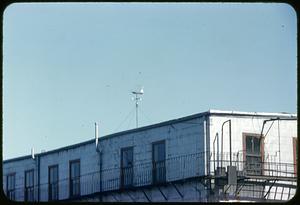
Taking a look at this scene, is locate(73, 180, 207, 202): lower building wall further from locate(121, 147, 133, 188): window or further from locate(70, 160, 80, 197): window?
locate(70, 160, 80, 197): window

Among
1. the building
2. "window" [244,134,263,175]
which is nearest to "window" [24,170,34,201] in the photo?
the building

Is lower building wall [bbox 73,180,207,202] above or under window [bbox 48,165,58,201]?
under

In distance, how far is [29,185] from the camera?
42500 millimetres

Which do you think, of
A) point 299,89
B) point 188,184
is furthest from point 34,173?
point 299,89

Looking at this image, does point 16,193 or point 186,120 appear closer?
point 186,120

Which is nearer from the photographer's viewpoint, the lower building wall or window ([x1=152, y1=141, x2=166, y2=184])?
the lower building wall

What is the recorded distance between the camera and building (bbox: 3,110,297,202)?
3403cm

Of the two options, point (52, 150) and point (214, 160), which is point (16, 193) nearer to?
point (52, 150)

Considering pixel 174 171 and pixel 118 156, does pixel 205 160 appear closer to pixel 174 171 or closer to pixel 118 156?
pixel 174 171

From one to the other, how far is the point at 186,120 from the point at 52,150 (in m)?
9.57

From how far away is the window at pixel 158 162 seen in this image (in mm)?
35469

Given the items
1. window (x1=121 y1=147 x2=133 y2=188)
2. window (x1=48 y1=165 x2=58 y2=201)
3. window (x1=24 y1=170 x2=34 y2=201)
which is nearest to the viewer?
window (x1=121 y1=147 x2=133 y2=188)

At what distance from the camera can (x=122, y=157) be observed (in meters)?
37.4

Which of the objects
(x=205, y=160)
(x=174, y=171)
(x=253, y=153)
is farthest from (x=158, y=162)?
(x=253, y=153)
